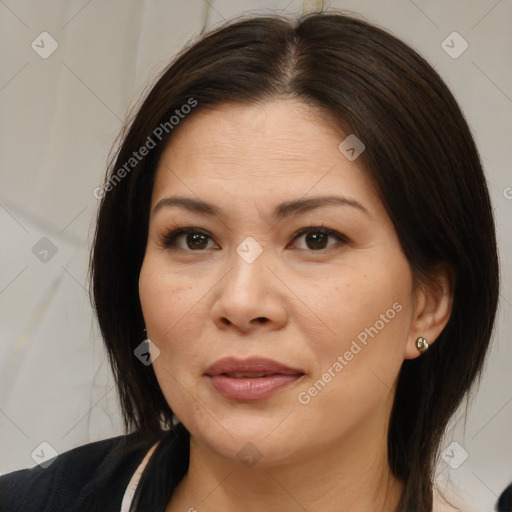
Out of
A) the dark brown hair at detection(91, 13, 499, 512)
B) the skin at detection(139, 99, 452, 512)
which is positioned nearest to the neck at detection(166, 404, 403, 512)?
the skin at detection(139, 99, 452, 512)

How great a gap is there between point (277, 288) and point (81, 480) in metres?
0.88

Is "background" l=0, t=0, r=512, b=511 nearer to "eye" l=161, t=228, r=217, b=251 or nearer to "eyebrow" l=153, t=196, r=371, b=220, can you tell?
"eye" l=161, t=228, r=217, b=251

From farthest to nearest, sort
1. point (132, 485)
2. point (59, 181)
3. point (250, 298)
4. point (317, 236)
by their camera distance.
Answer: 1. point (59, 181)
2. point (132, 485)
3. point (317, 236)
4. point (250, 298)

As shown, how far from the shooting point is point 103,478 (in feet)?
8.36

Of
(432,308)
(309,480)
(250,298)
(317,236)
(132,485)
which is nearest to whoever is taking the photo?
(250,298)

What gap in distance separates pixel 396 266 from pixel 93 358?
1664 millimetres

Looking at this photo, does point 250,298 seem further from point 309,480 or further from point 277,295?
point 309,480

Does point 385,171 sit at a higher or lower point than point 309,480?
higher

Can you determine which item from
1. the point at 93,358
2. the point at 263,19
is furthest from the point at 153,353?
the point at 93,358

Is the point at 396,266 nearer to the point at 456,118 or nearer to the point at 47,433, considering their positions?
the point at 456,118

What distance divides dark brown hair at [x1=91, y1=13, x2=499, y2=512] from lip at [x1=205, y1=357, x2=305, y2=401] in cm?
37

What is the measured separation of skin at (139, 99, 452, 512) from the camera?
79.6 inches

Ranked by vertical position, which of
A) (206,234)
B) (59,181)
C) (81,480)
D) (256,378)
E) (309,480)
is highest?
(59,181)

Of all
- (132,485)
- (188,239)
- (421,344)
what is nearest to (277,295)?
(188,239)
